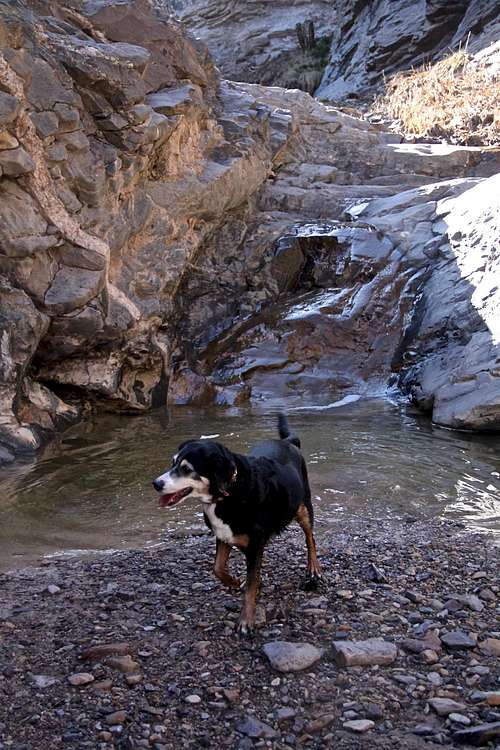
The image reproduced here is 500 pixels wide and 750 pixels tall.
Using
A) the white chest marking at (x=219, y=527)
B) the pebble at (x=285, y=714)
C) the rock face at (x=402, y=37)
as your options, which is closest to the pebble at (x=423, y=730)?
the pebble at (x=285, y=714)

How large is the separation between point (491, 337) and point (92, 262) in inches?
193

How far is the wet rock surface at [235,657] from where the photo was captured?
8.30ft

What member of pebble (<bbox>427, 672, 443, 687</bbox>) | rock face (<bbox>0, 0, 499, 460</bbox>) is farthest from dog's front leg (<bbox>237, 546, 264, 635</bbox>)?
rock face (<bbox>0, 0, 499, 460</bbox>)

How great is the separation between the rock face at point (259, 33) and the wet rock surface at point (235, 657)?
22.6 meters

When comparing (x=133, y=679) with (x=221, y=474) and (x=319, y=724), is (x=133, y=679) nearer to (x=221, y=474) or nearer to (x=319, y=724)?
(x=319, y=724)

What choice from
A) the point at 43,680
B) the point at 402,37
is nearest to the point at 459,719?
the point at 43,680

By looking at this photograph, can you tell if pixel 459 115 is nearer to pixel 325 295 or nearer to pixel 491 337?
pixel 325 295

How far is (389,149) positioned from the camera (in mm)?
14773

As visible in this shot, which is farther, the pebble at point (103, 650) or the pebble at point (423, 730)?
the pebble at point (103, 650)

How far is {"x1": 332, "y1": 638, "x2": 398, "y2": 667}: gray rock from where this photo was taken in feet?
9.70

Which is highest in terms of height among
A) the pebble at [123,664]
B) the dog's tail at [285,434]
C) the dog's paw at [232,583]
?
the dog's tail at [285,434]

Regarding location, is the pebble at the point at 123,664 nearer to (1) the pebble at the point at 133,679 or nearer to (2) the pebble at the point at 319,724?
(1) the pebble at the point at 133,679

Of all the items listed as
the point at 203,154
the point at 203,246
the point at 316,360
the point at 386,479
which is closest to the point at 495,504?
the point at 386,479

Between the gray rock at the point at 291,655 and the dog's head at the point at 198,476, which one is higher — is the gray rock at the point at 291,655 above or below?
below
